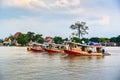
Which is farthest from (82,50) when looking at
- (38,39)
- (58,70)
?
(38,39)

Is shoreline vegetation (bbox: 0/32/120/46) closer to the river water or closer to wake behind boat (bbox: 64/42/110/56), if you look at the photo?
wake behind boat (bbox: 64/42/110/56)

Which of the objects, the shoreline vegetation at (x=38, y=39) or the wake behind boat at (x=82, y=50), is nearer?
the wake behind boat at (x=82, y=50)

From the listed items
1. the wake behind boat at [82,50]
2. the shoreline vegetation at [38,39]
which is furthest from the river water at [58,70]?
the shoreline vegetation at [38,39]

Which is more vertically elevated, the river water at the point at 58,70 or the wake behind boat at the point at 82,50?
the wake behind boat at the point at 82,50

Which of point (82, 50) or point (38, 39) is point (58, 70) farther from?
point (38, 39)

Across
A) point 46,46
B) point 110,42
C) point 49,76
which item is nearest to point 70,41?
point 46,46

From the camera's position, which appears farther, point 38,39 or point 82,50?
point 38,39

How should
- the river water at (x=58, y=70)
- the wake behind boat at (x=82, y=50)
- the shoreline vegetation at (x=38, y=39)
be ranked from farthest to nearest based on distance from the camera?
the shoreline vegetation at (x=38, y=39)
the wake behind boat at (x=82, y=50)
the river water at (x=58, y=70)

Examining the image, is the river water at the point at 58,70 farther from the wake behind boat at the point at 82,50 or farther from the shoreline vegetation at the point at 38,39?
the shoreline vegetation at the point at 38,39

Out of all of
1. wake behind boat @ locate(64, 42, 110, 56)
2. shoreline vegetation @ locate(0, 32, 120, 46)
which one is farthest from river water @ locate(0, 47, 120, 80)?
shoreline vegetation @ locate(0, 32, 120, 46)

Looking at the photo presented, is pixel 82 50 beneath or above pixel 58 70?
above

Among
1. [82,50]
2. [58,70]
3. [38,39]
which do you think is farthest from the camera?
[38,39]

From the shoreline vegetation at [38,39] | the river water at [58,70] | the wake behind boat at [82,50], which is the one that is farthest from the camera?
the shoreline vegetation at [38,39]

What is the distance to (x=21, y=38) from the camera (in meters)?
51.1
